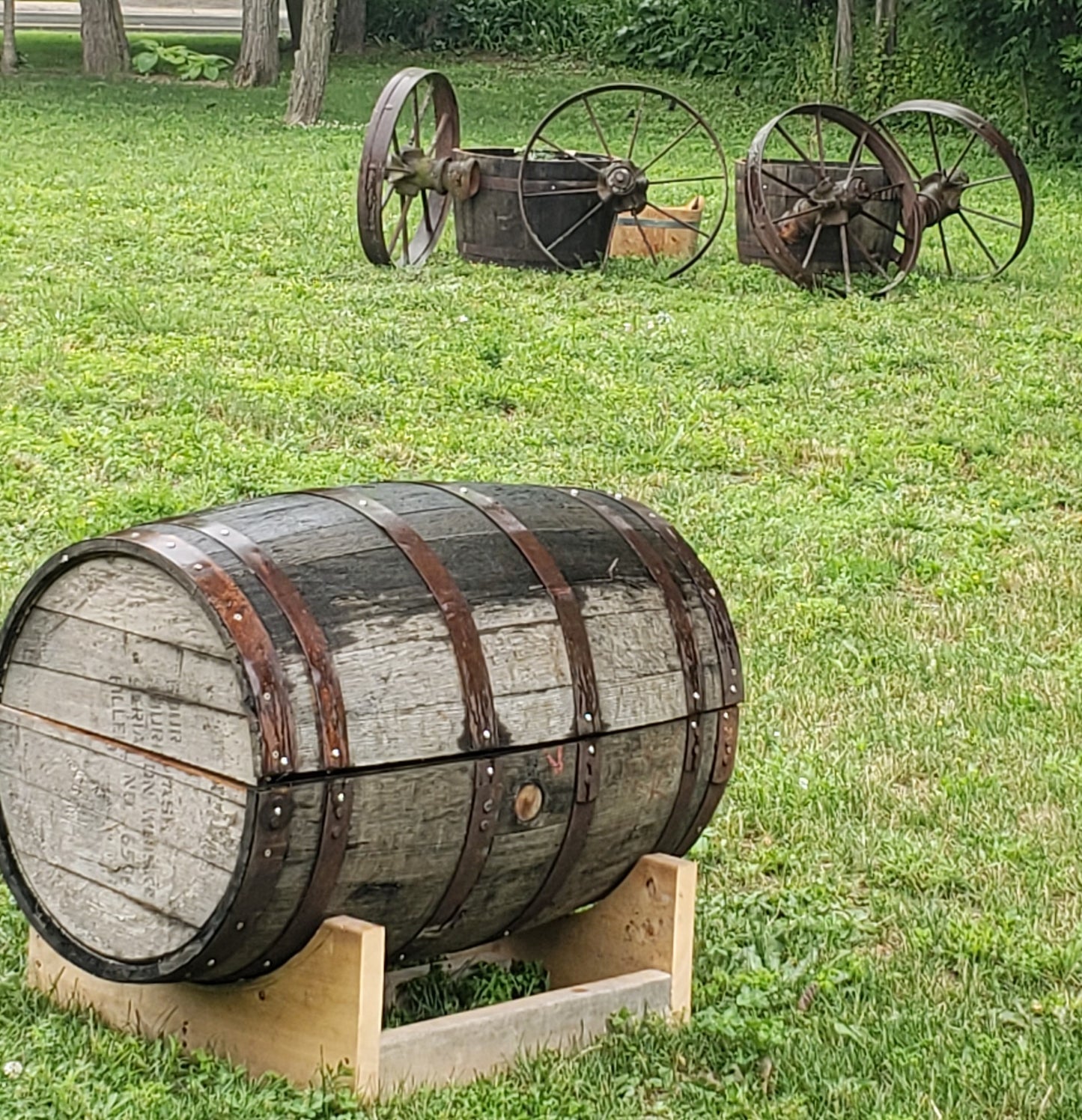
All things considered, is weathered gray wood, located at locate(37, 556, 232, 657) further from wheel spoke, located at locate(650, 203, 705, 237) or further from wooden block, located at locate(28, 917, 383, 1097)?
wheel spoke, located at locate(650, 203, 705, 237)

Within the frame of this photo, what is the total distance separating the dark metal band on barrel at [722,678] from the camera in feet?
14.0

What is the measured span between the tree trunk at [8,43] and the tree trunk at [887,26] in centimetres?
1283

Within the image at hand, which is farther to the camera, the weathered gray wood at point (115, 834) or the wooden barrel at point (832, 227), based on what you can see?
the wooden barrel at point (832, 227)

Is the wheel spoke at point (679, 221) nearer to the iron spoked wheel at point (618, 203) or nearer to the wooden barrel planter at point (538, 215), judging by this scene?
the iron spoked wheel at point (618, 203)

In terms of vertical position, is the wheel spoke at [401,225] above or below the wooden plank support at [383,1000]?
above

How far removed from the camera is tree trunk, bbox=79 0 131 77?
98.2 ft

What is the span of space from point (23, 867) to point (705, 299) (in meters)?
9.79

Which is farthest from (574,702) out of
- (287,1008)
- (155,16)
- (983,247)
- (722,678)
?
(155,16)

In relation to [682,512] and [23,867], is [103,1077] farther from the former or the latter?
[682,512]

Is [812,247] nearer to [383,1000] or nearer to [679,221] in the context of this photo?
[679,221]

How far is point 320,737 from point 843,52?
23.7m

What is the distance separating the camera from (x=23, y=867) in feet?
13.0

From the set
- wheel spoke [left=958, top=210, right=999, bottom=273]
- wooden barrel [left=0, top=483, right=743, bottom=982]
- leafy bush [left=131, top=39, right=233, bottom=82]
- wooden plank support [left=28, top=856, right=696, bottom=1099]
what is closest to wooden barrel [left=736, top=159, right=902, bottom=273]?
wheel spoke [left=958, top=210, right=999, bottom=273]

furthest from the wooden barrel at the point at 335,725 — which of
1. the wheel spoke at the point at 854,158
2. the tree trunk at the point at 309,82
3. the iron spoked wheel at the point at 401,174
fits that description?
the tree trunk at the point at 309,82
